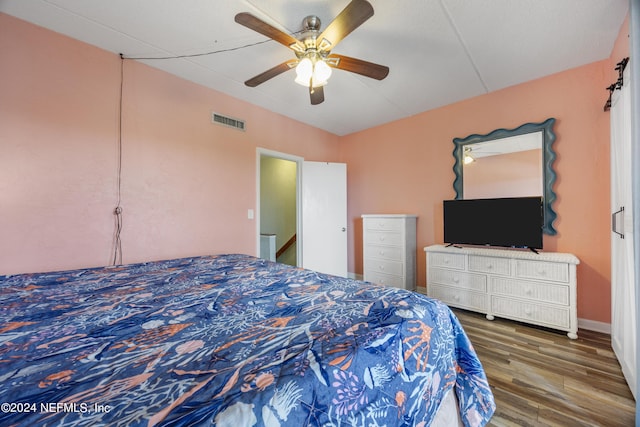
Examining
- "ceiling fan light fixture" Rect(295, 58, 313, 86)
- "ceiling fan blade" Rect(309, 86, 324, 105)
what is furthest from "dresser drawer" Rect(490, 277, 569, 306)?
"ceiling fan light fixture" Rect(295, 58, 313, 86)

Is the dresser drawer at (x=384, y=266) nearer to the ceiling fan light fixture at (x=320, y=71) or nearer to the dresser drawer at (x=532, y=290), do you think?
the dresser drawer at (x=532, y=290)

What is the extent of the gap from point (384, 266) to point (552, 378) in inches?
77.7

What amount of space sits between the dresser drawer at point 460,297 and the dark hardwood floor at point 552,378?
28cm

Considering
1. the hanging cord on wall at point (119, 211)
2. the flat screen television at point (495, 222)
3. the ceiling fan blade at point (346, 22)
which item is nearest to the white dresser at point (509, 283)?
the flat screen television at point (495, 222)

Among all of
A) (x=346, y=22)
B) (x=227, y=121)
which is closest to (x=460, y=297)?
(x=346, y=22)

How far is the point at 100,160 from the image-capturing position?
2.08 meters

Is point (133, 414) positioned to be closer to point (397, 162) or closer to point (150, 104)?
point (150, 104)

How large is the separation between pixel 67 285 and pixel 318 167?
309cm

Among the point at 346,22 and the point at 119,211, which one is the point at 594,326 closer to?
the point at 346,22

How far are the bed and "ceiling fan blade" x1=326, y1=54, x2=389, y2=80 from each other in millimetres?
1542

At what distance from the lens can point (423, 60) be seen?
89.5 inches

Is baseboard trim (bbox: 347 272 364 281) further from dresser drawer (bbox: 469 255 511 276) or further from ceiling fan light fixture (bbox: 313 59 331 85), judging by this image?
ceiling fan light fixture (bbox: 313 59 331 85)

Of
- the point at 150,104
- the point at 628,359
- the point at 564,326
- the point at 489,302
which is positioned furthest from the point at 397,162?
the point at 150,104

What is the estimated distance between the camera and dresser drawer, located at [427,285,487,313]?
2.62 m
